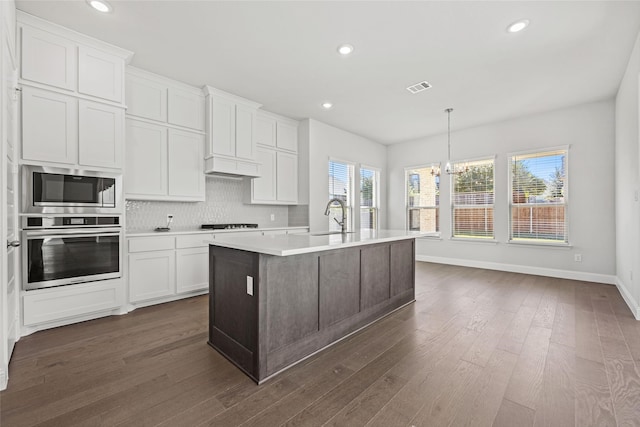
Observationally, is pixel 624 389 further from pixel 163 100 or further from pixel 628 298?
pixel 163 100

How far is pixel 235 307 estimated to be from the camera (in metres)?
2.19

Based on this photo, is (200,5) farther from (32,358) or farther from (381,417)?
(381,417)

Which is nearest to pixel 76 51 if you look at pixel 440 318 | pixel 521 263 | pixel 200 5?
pixel 200 5

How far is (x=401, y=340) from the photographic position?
2590 mm

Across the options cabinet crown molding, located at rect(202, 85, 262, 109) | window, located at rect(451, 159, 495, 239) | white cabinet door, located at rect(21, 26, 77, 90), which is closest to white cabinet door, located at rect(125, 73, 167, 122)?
cabinet crown molding, located at rect(202, 85, 262, 109)

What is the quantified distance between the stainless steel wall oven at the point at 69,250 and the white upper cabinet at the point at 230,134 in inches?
63.5

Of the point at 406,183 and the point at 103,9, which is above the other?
the point at 103,9

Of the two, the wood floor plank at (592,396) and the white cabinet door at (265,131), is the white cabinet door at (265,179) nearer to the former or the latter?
the white cabinet door at (265,131)

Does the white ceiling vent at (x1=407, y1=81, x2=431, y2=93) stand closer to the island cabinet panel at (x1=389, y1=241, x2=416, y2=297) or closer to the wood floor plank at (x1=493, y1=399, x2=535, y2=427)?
the island cabinet panel at (x1=389, y1=241, x2=416, y2=297)

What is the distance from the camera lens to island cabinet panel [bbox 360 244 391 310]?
2.87 metres

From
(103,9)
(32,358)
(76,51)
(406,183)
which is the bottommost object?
(32,358)


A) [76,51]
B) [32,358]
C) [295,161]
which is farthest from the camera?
[295,161]

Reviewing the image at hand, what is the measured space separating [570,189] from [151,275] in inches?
263

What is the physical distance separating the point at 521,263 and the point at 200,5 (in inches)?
250
